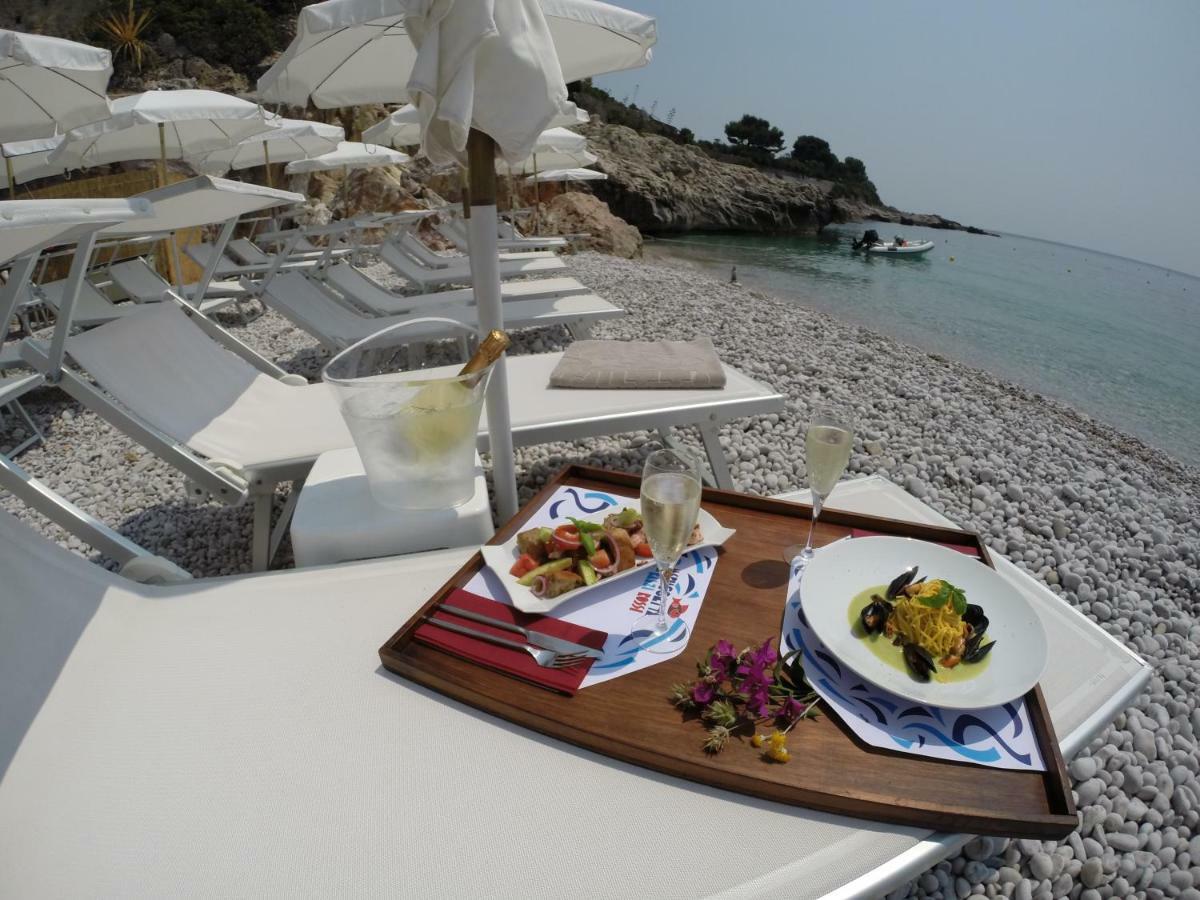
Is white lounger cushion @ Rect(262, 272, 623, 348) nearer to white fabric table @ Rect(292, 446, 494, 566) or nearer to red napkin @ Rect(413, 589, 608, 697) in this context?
white fabric table @ Rect(292, 446, 494, 566)

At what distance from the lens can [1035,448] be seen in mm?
4242

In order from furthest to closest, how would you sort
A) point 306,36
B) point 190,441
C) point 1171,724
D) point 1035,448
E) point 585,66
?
point 1035,448 → point 585,66 → point 306,36 → point 190,441 → point 1171,724

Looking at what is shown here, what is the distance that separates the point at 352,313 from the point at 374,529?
3.93 metres

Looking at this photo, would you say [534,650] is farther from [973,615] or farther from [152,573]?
[152,573]

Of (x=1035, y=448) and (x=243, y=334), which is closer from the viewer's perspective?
(x=1035, y=448)

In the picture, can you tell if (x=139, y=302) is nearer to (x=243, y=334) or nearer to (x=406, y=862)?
(x=243, y=334)

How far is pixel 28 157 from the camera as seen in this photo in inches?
284

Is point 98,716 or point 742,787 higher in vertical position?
point 742,787

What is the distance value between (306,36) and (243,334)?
4.47m

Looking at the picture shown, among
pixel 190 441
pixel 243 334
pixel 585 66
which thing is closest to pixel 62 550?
pixel 190 441

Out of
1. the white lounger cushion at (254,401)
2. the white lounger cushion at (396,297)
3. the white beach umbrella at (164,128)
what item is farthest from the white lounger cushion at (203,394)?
the white beach umbrella at (164,128)

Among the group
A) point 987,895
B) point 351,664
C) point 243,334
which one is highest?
point 351,664

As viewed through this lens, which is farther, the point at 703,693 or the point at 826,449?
the point at 826,449

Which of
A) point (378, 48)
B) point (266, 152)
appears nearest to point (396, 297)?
point (378, 48)
